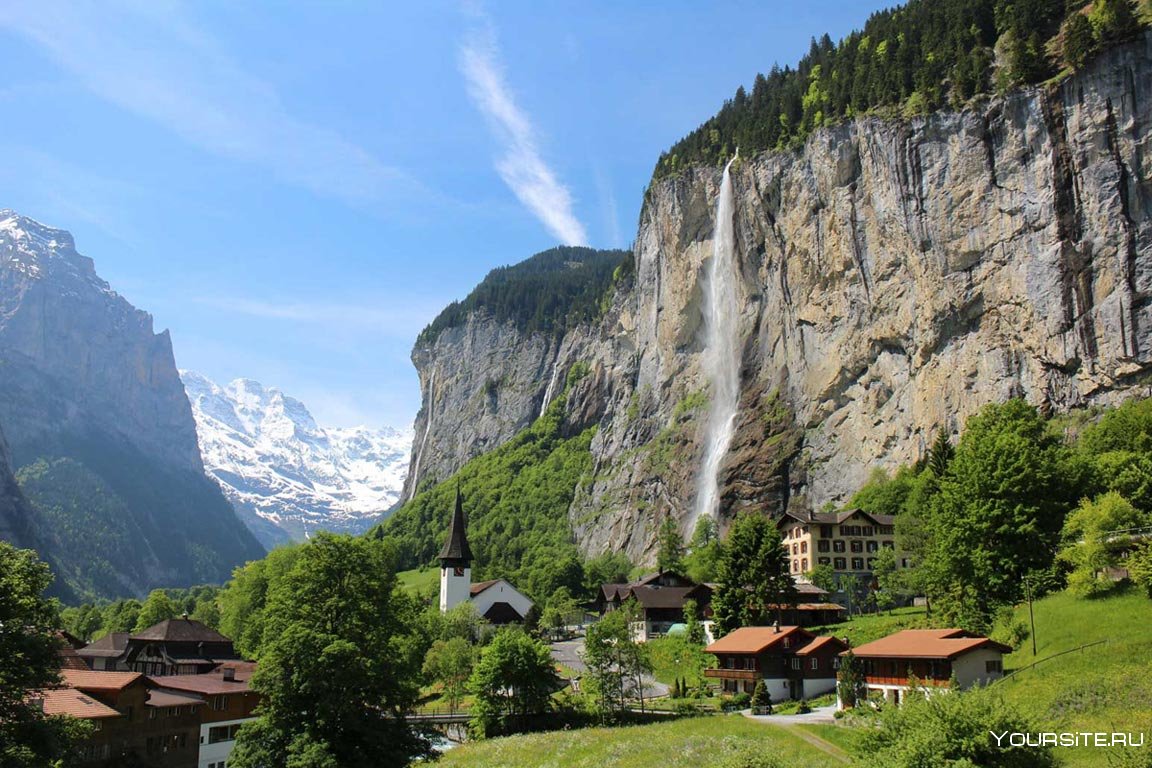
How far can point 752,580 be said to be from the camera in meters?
69.1

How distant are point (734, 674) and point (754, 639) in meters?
2.79

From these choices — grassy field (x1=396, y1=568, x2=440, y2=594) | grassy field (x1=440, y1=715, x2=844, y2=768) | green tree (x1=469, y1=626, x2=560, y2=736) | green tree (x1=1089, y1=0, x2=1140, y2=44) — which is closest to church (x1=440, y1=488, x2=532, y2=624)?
grassy field (x1=396, y1=568, x2=440, y2=594)

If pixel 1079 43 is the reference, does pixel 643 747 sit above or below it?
below

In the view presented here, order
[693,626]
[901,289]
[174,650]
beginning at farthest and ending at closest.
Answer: [901,289], [174,650], [693,626]

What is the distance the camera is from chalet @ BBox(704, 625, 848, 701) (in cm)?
5753

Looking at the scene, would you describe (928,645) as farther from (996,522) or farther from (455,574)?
(455,574)

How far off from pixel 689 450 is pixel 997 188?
5657 centimetres

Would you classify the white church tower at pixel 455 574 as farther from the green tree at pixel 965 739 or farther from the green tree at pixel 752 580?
the green tree at pixel 965 739

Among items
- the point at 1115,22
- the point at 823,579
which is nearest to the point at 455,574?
the point at 823,579

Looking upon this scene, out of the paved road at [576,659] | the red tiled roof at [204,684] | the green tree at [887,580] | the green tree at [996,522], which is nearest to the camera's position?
the green tree at [996,522]

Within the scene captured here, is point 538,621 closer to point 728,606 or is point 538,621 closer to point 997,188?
point 728,606

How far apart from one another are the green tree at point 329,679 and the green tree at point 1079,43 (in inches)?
3224

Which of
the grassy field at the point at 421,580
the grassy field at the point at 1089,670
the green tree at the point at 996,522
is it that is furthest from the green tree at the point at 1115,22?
the grassy field at the point at 421,580

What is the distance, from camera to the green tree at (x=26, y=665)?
29.2 m
